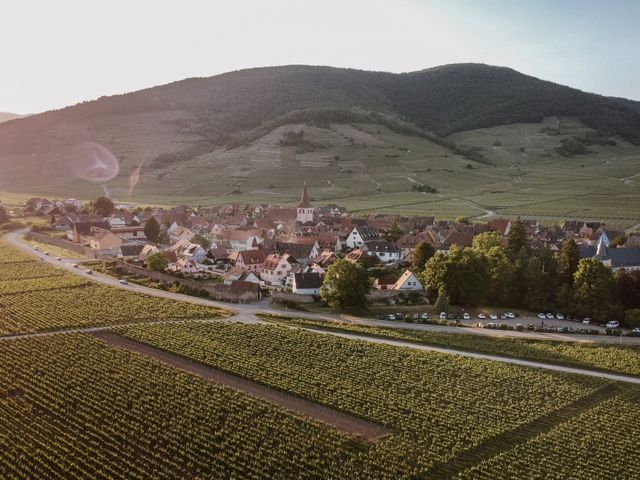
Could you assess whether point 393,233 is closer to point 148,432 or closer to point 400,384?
point 400,384

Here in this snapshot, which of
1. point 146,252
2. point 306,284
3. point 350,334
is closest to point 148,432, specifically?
point 350,334

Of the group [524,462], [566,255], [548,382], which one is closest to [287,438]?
[524,462]

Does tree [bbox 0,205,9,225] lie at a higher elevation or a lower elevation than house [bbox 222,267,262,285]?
higher

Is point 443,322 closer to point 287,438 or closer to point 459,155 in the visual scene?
point 287,438

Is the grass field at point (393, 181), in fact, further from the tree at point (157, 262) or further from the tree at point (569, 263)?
the tree at point (157, 262)

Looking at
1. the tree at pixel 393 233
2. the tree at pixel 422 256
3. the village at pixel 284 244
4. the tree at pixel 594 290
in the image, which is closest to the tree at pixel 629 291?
the tree at pixel 594 290

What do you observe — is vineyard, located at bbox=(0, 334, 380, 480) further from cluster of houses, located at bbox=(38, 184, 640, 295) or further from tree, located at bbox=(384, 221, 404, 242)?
tree, located at bbox=(384, 221, 404, 242)

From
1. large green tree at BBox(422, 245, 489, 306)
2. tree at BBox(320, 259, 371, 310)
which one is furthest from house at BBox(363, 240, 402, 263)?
tree at BBox(320, 259, 371, 310)
